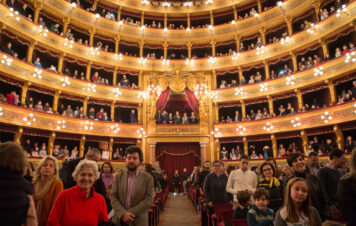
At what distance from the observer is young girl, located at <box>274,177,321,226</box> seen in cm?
227

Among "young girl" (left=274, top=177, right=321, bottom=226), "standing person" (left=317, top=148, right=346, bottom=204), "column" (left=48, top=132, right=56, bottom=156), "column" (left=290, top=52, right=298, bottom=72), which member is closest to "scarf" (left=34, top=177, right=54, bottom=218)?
"young girl" (left=274, top=177, right=321, bottom=226)

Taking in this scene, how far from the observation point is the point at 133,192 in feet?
10.1

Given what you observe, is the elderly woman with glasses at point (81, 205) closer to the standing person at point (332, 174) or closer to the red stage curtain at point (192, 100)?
the standing person at point (332, 174)

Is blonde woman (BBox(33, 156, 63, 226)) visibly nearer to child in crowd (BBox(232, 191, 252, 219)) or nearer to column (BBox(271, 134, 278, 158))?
child in crowd (BBox(232, 191, 252, 219))

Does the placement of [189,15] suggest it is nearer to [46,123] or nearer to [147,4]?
[147,4]

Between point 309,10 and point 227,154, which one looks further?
point 227,154

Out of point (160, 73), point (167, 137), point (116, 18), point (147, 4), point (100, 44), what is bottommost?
point (167, 137)

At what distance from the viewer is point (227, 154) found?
16.6 metres

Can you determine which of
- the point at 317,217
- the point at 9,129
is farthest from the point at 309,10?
the point at 9,129

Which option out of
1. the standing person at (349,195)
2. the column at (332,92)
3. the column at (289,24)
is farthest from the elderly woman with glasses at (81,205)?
the column at (289,24)

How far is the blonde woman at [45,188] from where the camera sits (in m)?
2.76

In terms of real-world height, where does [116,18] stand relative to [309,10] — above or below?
above

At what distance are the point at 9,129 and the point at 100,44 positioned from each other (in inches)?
340

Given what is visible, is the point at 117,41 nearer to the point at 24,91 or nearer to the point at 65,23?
the point at 65,23
